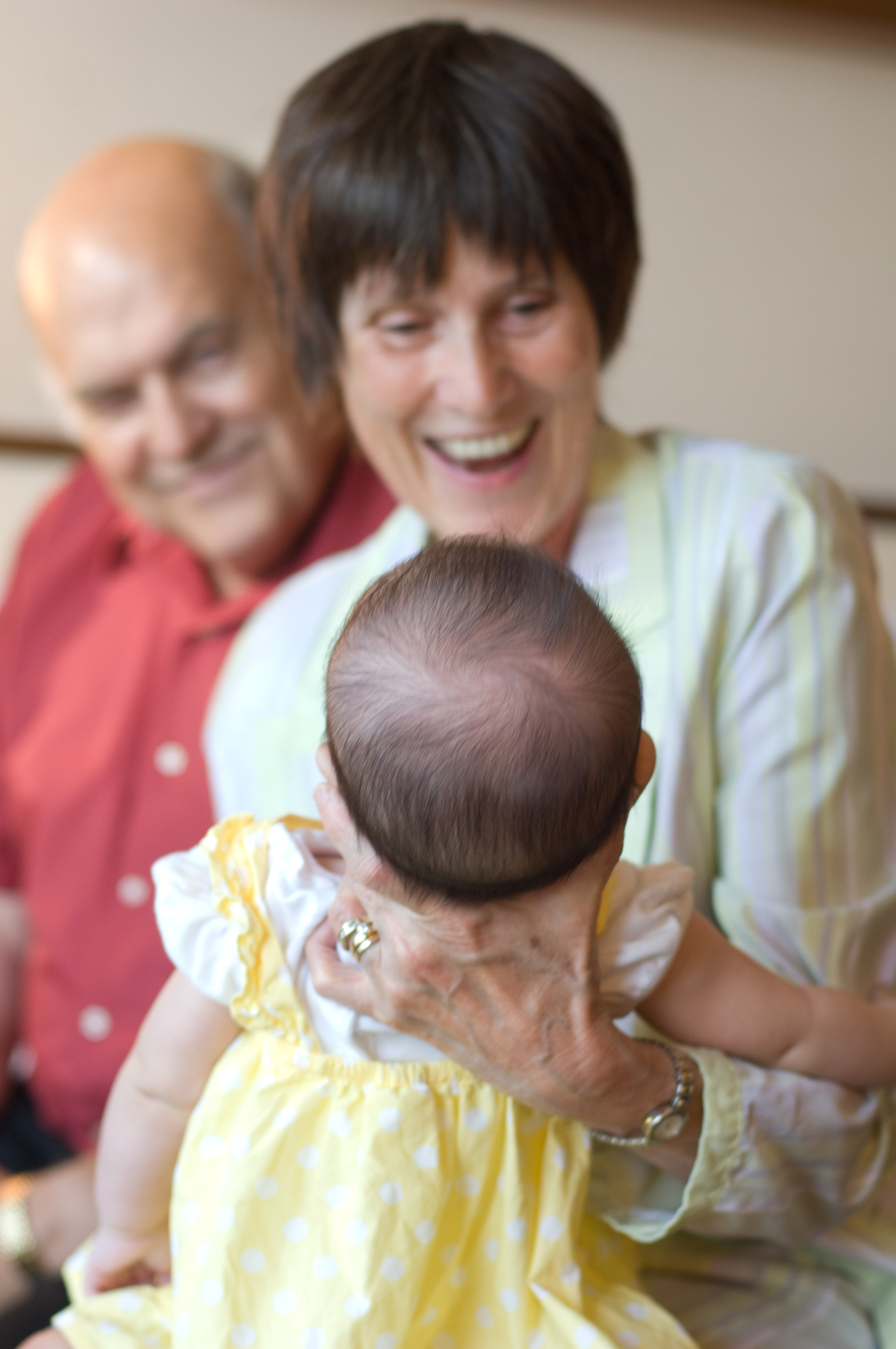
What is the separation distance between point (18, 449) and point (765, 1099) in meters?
1.93

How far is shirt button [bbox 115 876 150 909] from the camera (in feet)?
5.01

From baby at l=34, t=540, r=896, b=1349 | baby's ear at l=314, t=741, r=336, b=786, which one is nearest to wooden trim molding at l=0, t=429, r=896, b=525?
baby at l=34, t=540, r=896, b=1349

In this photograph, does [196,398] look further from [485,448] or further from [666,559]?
[666,559]

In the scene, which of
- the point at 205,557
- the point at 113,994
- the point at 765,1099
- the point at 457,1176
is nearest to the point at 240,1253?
the point at 457,1176

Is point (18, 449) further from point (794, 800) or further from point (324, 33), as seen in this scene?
point (794, 800)

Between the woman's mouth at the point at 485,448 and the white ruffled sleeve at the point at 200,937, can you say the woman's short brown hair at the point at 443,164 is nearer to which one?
the woman's mouth at the point at 485,448

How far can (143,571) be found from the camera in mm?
1765

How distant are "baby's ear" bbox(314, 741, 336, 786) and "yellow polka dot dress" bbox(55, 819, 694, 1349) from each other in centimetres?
13

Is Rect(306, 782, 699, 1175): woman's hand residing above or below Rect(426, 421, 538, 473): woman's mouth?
below

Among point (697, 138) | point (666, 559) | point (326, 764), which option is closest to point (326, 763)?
point (326, 764)

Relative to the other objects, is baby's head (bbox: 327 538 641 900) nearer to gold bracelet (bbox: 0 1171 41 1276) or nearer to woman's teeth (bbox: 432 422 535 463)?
woman's teeth (bbox: 432 422 535 463)

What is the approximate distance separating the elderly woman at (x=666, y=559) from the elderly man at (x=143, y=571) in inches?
15.6

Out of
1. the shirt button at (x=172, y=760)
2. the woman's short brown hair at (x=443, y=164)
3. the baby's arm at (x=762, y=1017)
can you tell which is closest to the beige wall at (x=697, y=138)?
the woman's short brown hair at (x=443, y=164)

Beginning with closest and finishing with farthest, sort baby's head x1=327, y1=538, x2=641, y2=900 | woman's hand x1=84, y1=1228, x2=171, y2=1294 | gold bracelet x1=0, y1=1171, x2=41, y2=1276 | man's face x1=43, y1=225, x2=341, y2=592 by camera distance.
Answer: baby's head x1=327, y1=538, x2=641, y2=900
woman's hand x1=84, y1=1228, x2=171, y2=1294
gold bracelet x1=0, y1=1171, x2=41, y2=1276
man's face x1=43, y1=225, x2=341, y2=592
